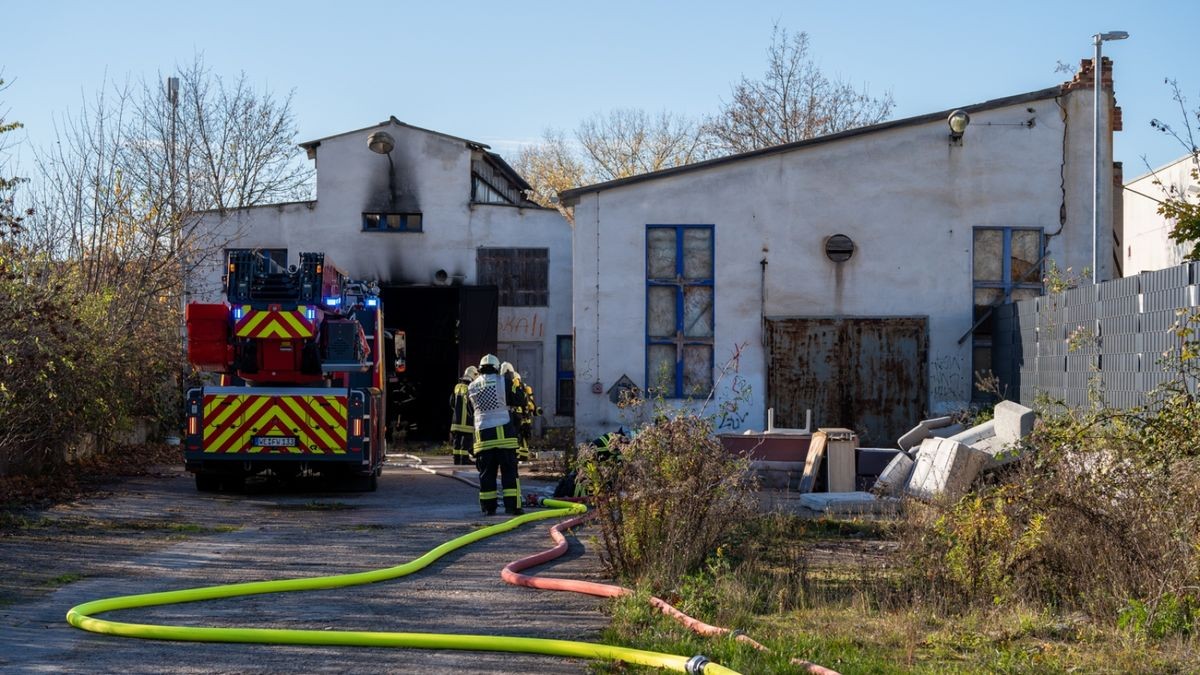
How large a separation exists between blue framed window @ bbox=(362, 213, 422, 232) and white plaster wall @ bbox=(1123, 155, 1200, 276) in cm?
1565

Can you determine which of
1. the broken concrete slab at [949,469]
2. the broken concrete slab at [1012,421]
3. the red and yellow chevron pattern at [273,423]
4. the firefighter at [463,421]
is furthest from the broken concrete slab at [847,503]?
the red and yellow chevron pattern at [273,423]

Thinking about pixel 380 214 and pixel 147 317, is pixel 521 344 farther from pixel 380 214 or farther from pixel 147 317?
pixel 147 317

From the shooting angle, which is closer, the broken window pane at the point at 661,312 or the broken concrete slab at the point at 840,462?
the broken concrete slab at the point at 840,462

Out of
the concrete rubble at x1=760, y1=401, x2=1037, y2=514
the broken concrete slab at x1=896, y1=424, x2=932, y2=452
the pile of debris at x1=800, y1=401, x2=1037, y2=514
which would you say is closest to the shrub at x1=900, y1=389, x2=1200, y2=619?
the concrete rubble at x1=760, y1=401, x2=1037, y2=514

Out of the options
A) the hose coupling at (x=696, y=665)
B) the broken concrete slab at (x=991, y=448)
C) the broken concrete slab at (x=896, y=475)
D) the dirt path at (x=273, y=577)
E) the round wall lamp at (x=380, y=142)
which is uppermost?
the round wall lamp at (x=380, y=142)

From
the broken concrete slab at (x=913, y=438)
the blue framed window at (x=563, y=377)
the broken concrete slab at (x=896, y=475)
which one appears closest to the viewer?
the broken concrete slab at (x=896, y=475)

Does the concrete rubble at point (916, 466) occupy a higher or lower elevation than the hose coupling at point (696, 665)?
higher

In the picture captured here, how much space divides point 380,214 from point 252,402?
14.2 m

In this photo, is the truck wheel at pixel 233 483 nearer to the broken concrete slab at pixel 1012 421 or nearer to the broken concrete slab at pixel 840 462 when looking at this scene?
the broken concrete slab at pixel 840 462

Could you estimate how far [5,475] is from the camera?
16.5 meters

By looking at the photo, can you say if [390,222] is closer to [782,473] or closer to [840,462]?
[782,473]

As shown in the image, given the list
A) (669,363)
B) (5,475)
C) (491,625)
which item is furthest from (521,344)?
(491,625)

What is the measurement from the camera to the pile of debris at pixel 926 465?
590 inches

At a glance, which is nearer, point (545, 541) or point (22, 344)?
point (545, 541)
